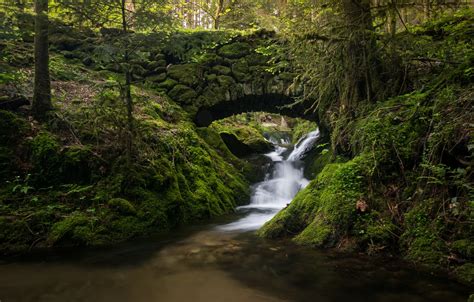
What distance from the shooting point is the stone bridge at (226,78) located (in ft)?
32.7

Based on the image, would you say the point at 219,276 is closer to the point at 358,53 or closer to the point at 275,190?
the point at 358,53

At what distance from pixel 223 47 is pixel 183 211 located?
5.82m

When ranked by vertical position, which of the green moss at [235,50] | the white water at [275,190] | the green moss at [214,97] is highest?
the green moss at [235,50]

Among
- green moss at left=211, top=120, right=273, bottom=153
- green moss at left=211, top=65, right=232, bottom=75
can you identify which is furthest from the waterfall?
green moss at left=211, top=65, right=232, bottom=75

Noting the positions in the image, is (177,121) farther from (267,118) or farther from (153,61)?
(267,118)

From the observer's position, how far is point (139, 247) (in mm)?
5094

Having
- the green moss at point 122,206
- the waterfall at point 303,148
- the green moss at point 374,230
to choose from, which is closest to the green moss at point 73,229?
the green moss at point 122,206

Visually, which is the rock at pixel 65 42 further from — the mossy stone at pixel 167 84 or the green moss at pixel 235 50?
the green moss at pixel 235 50

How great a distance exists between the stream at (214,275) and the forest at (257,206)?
26 mm

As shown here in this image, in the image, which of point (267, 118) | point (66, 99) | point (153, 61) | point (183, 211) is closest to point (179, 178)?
point (183, 211)

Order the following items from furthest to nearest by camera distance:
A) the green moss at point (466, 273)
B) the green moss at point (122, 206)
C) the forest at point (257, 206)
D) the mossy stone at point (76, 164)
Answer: the mossy stone at point (76, 164) < the green moss at point (122, 206) < the forest at point (257, 206) < the green moss at point (466, 273)

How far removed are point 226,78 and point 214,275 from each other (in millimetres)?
7260

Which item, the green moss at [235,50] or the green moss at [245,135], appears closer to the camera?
the green moss at [235,50]

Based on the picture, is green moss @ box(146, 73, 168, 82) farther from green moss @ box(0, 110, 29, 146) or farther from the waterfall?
the waterfall
